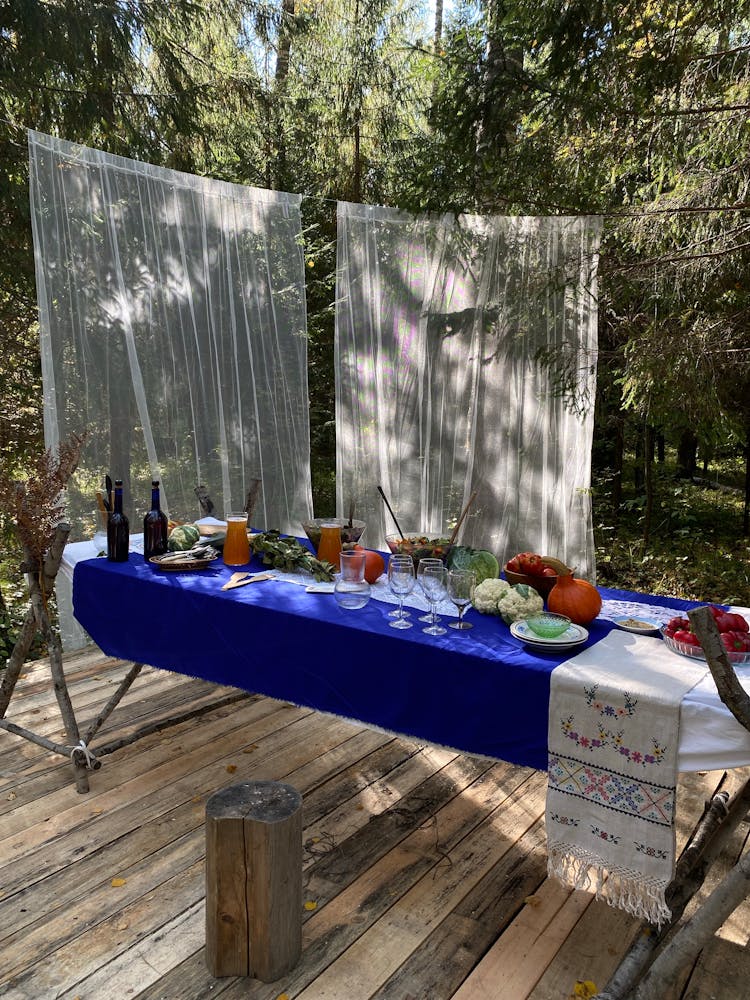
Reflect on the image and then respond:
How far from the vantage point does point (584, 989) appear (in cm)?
154

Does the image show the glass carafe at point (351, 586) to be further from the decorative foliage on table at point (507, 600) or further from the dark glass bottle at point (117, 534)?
the dark glass bottle at point (117, 534)

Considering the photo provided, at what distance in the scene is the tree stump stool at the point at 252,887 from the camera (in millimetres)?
1531

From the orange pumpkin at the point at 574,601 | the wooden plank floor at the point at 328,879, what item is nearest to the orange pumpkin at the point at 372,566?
the orange pumpkin at the point at 574,601

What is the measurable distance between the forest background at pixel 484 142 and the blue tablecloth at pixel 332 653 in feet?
6.11

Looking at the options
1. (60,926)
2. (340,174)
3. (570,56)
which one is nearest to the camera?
(60,926)

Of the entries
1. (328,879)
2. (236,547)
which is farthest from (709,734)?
(236,547)

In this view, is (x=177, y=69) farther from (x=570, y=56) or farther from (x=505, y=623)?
(x=505, y=623)

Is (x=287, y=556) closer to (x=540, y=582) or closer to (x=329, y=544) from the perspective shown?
(x=329, y=544)

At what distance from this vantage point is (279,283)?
13.1 ft

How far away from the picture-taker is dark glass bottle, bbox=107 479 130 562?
93.9 inches

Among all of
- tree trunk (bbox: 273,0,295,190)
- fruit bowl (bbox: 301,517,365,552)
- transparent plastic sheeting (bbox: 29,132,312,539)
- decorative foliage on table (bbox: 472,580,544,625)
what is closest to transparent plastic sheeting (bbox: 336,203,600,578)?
transparent plastic sheeting (bbox: 29,132,312,539)

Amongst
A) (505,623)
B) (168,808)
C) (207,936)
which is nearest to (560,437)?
(505,623)

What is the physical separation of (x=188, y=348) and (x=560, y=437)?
192cm

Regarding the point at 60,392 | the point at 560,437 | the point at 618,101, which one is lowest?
the point at 560,437
